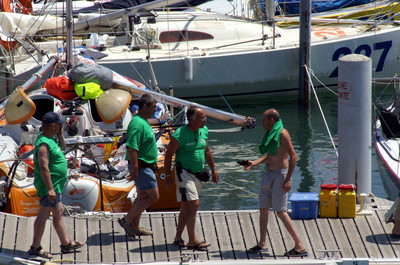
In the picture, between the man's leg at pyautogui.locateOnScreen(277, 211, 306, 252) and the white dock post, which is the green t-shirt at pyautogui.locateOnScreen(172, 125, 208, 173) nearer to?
the man's leg at pyautogui.locateOnScreen(277, 211, 306, 252)

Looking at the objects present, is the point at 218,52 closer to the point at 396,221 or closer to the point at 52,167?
the point at 396,221

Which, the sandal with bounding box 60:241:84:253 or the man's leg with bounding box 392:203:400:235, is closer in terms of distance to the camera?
the sandal with bounding box 60:241:84:253

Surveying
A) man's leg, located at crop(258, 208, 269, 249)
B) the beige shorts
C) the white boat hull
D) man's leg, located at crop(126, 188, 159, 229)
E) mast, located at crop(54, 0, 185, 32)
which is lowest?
the white boat hull

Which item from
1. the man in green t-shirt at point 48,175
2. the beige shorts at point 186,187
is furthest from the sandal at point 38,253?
the beige shorts at point 186,187

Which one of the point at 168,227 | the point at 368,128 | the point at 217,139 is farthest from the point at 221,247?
the point at 217,139

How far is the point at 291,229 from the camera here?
7094mm

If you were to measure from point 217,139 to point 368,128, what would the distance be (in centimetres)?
706

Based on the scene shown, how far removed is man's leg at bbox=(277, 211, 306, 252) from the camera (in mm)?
7090

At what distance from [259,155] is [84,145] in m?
5.41

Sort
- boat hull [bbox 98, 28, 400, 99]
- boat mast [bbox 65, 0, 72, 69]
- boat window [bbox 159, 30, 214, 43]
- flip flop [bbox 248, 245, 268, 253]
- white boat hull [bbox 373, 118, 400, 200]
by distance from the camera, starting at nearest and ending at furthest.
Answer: flip flop [bbox 248, 245, 268, 253] < white boat hull [bbox 373, 118, 400, 200] < boat mast [bbox 65, 0, 72, 69] < boat hull [bbox 98, 28, 400, 99] < boat window [bbox 159, 30, 214, 43]

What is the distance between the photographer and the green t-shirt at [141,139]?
7.07 m

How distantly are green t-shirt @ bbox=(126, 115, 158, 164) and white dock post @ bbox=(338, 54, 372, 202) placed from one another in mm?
2759

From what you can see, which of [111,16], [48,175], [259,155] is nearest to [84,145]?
[48,175]

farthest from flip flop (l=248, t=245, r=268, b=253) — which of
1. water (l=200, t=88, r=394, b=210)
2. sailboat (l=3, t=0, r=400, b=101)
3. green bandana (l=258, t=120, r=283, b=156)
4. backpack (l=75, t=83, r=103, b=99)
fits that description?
sailboat (l=3, t=0, r=400, b=101)
